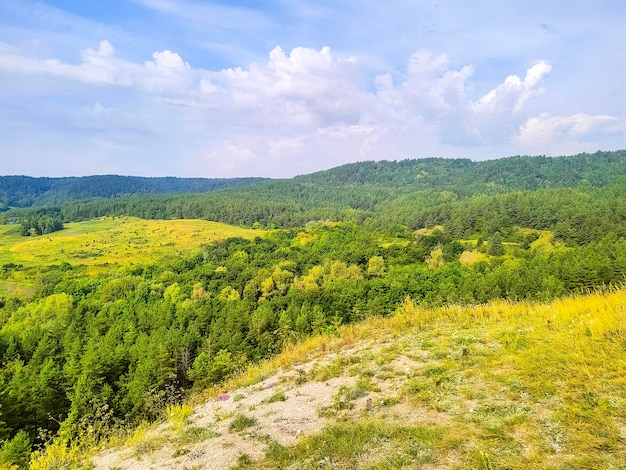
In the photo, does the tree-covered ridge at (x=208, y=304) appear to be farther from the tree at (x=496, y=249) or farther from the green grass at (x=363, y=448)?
the green grass at (x=363, y=448)

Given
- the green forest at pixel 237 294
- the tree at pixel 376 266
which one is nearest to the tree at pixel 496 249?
the green forest at pixel 237 294

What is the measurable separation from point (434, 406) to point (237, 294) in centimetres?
7974

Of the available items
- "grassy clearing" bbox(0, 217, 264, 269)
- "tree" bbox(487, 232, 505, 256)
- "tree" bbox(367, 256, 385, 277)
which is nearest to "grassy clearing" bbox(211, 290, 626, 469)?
"tree" bbox(367, 256, 385, 277)

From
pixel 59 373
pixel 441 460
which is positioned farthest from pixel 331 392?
pixel 59 373

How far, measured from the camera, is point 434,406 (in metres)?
6.55

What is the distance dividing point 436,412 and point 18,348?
212 feet

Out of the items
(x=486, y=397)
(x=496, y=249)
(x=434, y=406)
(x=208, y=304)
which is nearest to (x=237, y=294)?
(x=208, y=304)

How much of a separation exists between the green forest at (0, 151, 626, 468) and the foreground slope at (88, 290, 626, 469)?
3.08 meters

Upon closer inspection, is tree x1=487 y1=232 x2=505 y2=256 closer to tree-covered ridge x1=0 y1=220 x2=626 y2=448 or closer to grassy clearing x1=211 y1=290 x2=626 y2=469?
tree-covered ridge x1=0 y1=220 x2=626 y2=448

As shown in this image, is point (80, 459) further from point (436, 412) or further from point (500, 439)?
point (500, 439)

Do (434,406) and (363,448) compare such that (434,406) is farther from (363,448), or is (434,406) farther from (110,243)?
(110,243)

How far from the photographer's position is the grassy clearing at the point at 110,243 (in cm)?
13288

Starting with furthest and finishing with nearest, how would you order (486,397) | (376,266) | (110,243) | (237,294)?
(110,243) < (376,266) < (237,294) < (486,397)

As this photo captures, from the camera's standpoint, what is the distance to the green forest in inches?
1249
